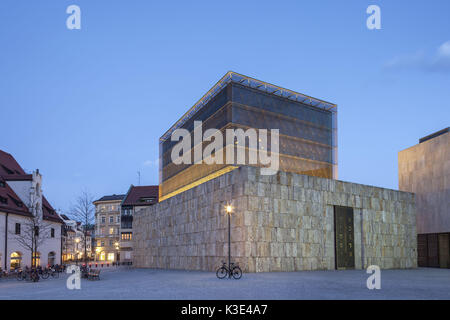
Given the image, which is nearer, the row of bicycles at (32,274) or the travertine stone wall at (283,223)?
the row of bicycles at (32,274)

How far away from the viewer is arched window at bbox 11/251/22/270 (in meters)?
45.1

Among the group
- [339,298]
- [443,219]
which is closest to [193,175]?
[443,219]

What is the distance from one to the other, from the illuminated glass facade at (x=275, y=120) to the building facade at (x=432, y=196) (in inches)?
362

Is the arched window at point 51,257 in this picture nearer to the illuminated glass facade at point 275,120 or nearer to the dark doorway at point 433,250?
the illuminated glass facade at point 275,120

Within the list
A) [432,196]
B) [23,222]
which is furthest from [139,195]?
[432,196]

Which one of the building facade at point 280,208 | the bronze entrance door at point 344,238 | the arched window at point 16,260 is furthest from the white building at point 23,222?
the bronze entrance door at point 344,238

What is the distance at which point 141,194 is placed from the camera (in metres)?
88.3

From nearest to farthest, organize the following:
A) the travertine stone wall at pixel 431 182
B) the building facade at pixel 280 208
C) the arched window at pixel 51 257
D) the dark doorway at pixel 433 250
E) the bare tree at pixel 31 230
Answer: the building facade at pixel 280 208 < the travertine stone wall at pixel 431 182 < the dark doorway at pixel 433 250 < the bare tree at pixel 31 230 < the arched window at pixel 51 257

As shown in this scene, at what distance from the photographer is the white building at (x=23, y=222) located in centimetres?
4388

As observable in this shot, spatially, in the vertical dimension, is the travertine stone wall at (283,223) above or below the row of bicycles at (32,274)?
above

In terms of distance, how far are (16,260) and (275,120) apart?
32.6 meters

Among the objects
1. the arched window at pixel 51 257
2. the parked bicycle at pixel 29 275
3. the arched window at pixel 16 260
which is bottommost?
the arched window at pixel 51 257

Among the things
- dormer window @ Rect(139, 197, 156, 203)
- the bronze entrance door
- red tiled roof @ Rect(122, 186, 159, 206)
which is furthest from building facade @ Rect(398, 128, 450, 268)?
red tiled roof @ Rect(122, 186, 159, 206)

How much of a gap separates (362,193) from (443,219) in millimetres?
11285
